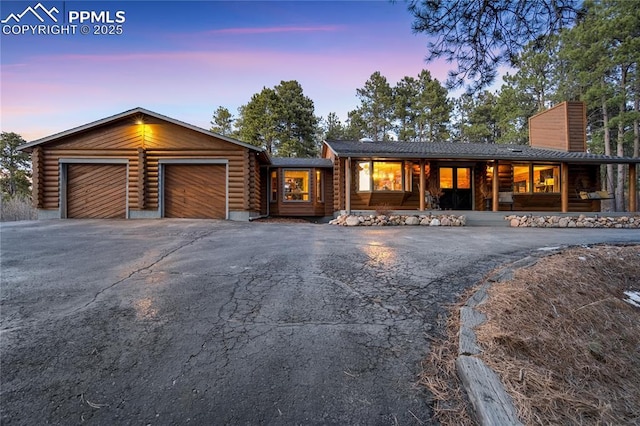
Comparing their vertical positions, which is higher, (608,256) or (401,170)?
(401,170)

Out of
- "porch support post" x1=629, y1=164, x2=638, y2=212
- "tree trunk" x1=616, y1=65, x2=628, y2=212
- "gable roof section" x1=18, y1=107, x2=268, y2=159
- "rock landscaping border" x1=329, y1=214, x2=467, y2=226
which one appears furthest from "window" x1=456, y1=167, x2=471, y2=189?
"tree trunk" x1=616, y1=65, x2=628, y2=212

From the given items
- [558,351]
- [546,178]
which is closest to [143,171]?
[558,351]

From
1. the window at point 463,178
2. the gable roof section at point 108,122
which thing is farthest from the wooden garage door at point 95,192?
the window at point 463,178

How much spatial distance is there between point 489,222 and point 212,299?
1085cm

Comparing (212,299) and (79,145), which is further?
(79,145)

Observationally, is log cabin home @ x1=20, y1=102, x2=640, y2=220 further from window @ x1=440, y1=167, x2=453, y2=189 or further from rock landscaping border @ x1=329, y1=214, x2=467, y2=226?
rock landscaping border @ x1=329, y1=214, x2=467, y2=226

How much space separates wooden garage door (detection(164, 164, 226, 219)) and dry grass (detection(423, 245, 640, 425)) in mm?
9948

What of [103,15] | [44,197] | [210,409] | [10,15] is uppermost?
[103,15]

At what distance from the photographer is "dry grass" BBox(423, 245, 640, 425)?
1486 millimetres

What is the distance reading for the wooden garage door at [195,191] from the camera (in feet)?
35.9

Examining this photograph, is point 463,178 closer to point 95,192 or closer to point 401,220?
point 401,220

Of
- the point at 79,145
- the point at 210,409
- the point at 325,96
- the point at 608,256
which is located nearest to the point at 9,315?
the point at 210,409

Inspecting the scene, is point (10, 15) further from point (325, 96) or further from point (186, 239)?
point (325, 96)

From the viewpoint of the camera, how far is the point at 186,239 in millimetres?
6285
